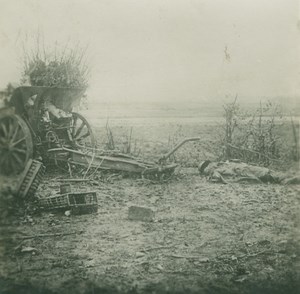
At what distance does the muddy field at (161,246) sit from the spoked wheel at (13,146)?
0.28 metres

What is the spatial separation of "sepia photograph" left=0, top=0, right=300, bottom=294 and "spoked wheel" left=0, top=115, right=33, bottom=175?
0.02 metres

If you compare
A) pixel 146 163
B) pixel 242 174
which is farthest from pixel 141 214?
pixel 242 174

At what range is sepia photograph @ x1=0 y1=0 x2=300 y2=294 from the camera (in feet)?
12.9

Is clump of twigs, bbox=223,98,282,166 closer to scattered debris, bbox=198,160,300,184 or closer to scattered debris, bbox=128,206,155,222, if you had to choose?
scattered debris, bbox=198,160,300,184

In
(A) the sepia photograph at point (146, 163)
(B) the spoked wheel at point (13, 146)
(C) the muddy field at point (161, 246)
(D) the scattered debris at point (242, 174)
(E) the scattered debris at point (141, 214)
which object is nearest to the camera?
(C) the muddy field at point (161, 246)

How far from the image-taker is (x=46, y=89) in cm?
630

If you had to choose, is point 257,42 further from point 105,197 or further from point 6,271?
point 6,271

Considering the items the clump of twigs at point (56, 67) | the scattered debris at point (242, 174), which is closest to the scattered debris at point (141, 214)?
the scattered debris at point (242, 174)

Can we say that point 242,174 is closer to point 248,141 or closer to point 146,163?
point 248,141

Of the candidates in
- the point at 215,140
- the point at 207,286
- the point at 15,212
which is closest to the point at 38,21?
the point at 15,212

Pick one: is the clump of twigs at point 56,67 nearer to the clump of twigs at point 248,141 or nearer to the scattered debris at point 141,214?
the scattered debris at point 141,214

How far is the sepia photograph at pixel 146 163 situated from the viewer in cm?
393

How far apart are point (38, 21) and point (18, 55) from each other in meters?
0.65

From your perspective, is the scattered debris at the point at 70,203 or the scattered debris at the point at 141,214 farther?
the scattered debris at the point at 70,203
